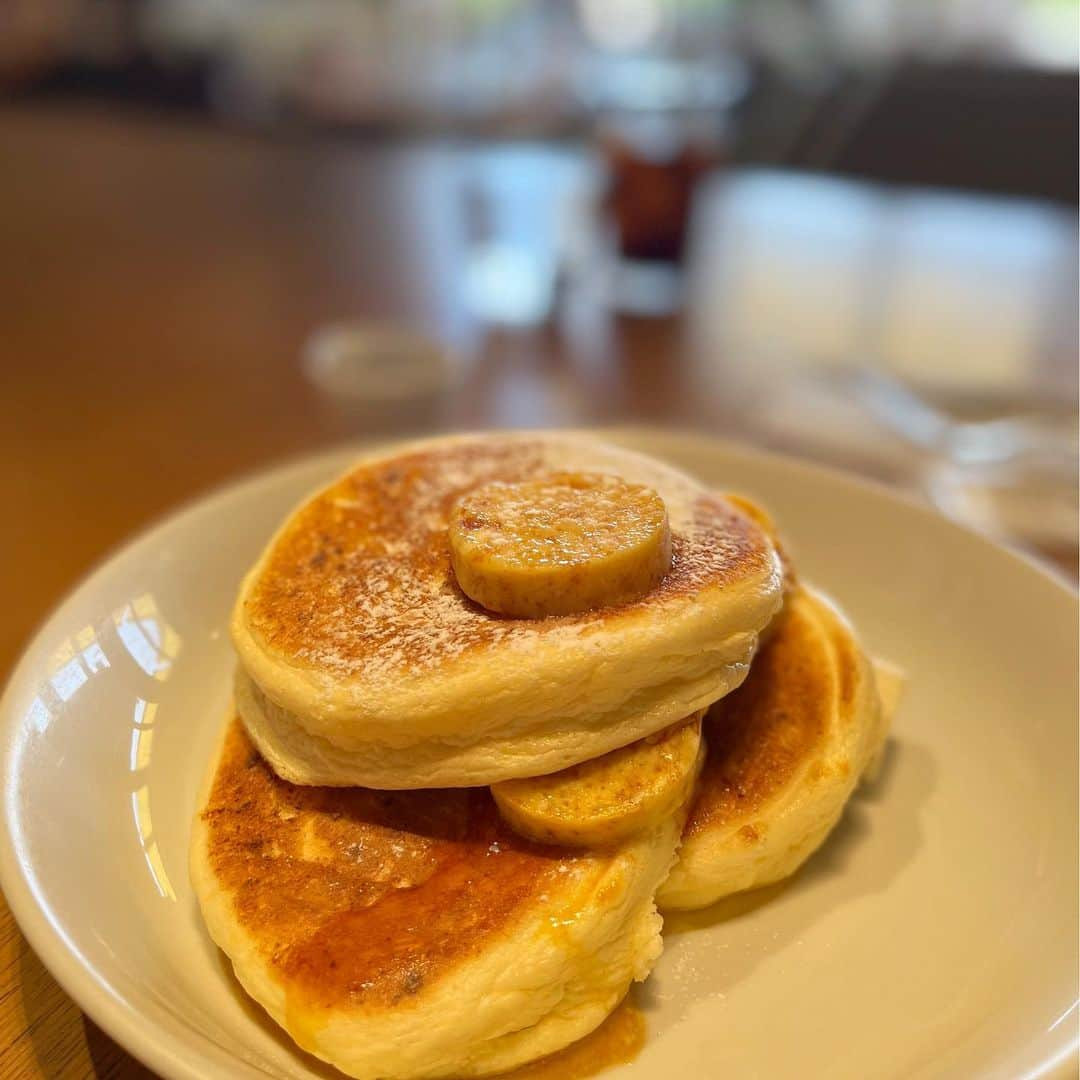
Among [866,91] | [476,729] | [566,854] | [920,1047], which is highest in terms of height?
[866,91]

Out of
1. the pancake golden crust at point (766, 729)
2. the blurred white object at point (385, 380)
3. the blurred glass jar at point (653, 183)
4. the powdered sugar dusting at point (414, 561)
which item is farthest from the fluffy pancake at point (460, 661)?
the blurred glass jar at point (653, 183)

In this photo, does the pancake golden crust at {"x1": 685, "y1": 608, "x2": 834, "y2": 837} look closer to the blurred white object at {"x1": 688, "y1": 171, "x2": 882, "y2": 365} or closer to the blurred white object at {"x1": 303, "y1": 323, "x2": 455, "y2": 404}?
the blurred white object at {"x1": 303, "y1": 323, "x2": 455, "y2": 404}

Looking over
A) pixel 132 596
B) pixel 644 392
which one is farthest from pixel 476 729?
pixel 644 392

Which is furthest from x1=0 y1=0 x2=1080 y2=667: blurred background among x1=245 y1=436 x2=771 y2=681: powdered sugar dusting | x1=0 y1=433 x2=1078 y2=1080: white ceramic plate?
x1=245 y1=436 x2=771 y2=681: powdered sugar dusting

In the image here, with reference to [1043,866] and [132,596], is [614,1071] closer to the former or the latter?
[1043,866]

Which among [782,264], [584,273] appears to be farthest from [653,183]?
[782,264]
